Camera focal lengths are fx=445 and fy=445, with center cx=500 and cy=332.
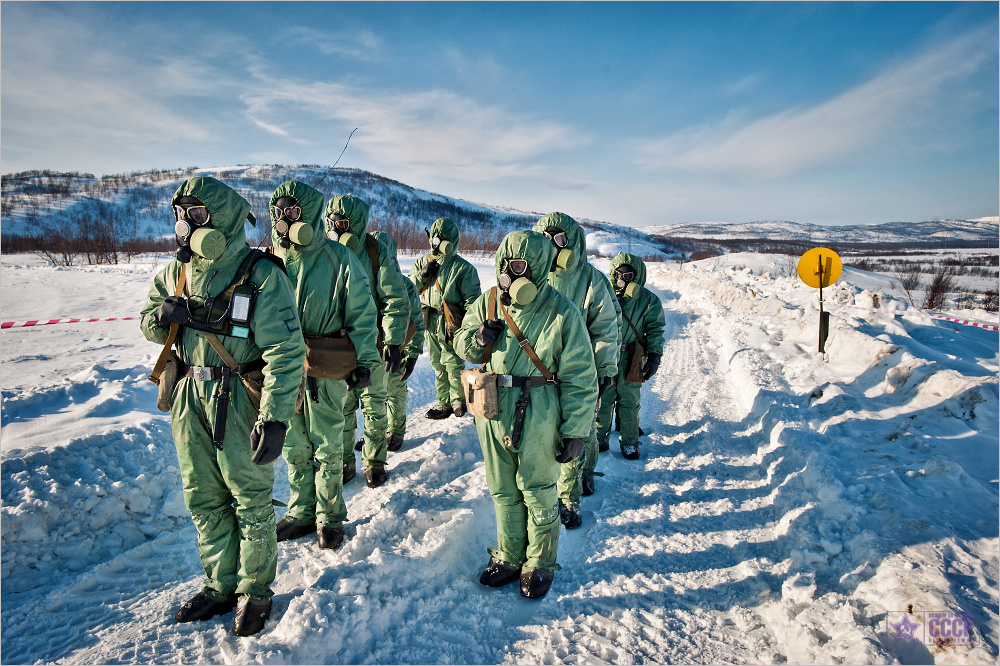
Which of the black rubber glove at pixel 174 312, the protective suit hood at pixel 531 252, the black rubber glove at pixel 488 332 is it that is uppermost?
the protective suit hood at pixel 531 252

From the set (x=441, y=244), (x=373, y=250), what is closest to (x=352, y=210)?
(x=373, y=250)

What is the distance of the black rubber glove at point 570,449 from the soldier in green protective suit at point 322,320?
1.59m

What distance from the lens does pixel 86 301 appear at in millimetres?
9859

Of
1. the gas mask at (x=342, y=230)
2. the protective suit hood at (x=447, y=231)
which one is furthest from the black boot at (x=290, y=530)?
the protective suit hood at (x=447, y=231)

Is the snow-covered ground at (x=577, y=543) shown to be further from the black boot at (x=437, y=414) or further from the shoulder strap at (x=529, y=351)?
the shoulder strap at (x=529, y=351)

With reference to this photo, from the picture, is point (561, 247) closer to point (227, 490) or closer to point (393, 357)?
point (393, 357)

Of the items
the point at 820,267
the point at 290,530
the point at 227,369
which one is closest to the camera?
the point at 227,369

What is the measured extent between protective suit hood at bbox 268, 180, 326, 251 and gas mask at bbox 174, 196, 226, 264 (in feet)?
3.14

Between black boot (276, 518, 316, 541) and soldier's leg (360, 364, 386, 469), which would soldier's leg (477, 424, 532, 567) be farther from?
soldier's leg (360, 364, 386, 469)

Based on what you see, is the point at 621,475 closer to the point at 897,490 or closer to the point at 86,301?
the point at 897,490

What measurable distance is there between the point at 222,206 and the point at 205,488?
161 centimetres

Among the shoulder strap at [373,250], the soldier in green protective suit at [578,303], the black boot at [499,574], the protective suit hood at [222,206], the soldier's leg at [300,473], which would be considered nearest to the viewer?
the protective suit hood at [222,206]

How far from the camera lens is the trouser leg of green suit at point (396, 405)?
5328mm

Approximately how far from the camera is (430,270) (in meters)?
6.18
